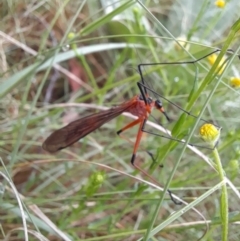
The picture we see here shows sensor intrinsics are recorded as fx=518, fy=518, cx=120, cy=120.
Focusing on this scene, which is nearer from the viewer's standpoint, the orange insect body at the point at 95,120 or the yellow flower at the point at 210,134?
the yellow flower at the point at 210,134

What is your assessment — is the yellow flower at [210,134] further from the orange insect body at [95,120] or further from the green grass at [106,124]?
the orange insect body at [95,120]

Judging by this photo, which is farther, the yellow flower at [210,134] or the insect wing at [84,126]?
the insect wing at [84,126]

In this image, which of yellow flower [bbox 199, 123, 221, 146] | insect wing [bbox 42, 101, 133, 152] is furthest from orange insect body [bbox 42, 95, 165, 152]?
yellow flower [bbox 199, 123, 221, 146]

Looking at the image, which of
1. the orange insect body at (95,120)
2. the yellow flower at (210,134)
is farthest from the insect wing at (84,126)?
the yellow flower at (210,134)

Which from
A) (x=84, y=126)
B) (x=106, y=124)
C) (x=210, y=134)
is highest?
(x=210, y=134)

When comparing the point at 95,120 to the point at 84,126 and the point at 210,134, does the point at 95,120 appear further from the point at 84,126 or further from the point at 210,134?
the point at 210,134

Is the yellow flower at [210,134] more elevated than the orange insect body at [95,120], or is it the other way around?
the yellow flower at [210,134]

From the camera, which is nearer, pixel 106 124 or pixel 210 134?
pixel 210 134

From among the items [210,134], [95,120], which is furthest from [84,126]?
[210,134]

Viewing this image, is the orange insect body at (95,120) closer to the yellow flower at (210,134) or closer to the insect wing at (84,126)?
the insect wing at (84,126)
